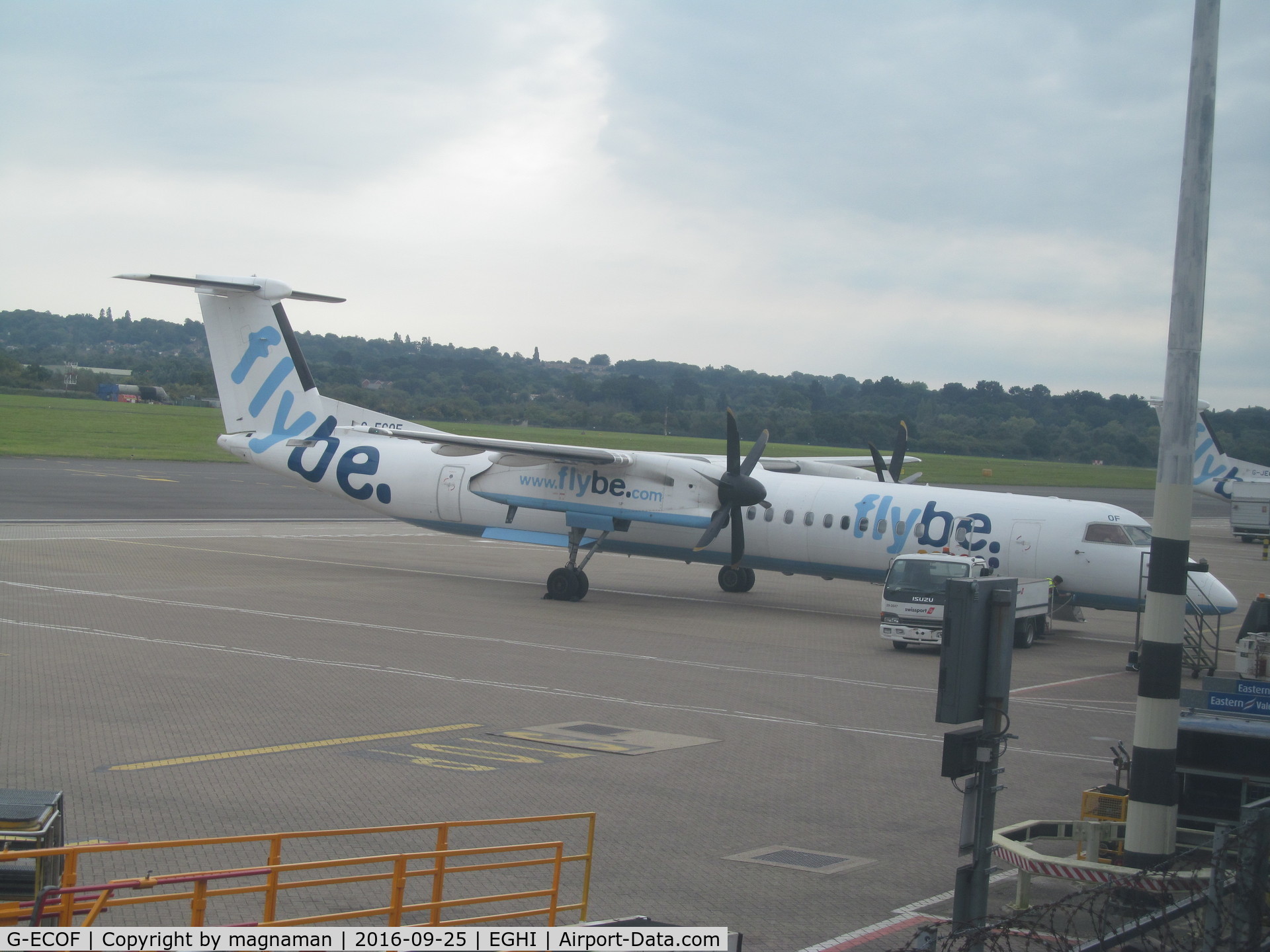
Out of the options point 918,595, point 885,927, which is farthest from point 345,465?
point 885,927

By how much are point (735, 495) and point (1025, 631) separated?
24.0 ft

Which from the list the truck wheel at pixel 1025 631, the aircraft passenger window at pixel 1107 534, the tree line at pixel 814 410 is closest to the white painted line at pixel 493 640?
the truck wheel at pixel 1025 631

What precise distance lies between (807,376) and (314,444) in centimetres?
10354

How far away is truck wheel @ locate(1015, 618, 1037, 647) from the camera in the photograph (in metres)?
24.6

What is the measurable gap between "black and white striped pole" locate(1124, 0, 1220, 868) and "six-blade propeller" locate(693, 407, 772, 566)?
1758 centimetres

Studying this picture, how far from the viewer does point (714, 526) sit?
1085 inches

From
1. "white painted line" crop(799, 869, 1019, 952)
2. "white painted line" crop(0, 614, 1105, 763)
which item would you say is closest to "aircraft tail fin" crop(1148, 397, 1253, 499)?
"white painted line" crop(0, 614, 1105, 763)

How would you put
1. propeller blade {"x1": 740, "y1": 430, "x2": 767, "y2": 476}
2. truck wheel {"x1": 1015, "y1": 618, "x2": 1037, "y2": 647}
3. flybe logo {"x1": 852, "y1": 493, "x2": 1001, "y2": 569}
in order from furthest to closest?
1. propeller blade {"x1": 740, "y1": 430, "x2": 767, "y2": 476}
2. flybe logo {"x1": 852, "y1": 493, "x2": 1001, "y2": 569}
3. truck wheel {"x1": 1015, "y1": 618, "x2": 1037, "y2": 647}

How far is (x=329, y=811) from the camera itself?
11.5m

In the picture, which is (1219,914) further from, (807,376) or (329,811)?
(807,376)

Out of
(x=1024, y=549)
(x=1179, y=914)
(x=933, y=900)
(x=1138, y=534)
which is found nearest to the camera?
(x=1179, y=914)

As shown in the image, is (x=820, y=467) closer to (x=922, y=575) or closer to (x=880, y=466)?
(x=880, y=466)

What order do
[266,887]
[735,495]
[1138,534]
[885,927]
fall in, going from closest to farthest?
[266,887] < [885,927] < [1138,534] < [735,495]

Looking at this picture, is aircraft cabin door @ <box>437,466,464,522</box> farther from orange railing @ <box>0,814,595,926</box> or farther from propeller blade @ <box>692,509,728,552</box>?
orange railing @ <box>0,814,595,926</box>
